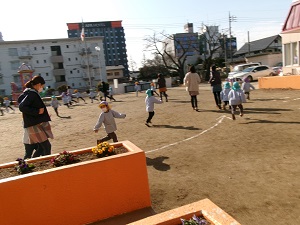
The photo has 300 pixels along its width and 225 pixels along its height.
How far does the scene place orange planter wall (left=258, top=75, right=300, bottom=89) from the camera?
49.0ft

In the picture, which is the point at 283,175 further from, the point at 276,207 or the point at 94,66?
the point at 94,66

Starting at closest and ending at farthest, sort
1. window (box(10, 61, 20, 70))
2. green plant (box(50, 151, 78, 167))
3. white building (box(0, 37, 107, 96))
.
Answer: green plant (box(50, 151, 78, 167)) → white building (box(0, 37, 107, 96)) → window (box(10, 61, 20, 70))

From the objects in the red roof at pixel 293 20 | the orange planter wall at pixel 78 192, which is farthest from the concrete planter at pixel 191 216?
the red roof at pixel 293 20

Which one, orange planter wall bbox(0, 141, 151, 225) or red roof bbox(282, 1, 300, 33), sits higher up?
red roof bbox(282, 1, 300, 33)

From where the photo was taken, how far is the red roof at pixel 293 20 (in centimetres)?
1200

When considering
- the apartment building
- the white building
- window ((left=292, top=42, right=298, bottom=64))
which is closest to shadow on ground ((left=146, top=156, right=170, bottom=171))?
window ((left=292, top=42, right=298, bottom=64))

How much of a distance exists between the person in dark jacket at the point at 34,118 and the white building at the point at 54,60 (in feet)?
150

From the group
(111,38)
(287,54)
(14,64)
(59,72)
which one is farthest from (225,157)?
(111,38)

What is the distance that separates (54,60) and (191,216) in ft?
189

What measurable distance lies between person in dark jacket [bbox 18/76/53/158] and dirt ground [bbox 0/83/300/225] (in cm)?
222

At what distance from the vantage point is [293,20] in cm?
1240

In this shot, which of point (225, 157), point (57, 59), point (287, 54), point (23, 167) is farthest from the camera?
point (57, 59)

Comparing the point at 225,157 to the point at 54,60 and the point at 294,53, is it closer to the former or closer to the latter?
the point at 294,53

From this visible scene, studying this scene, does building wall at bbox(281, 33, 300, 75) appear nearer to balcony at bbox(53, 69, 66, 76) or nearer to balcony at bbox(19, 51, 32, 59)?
balcony at bbox(53, 69, 66, 76)
